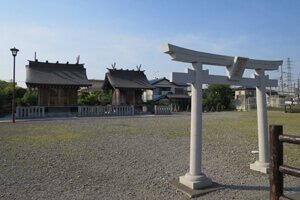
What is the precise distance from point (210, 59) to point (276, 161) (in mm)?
3164

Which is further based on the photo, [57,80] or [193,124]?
[57,80]

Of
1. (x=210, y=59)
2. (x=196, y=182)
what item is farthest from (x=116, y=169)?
(x=210, y=59)

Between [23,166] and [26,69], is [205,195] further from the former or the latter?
[26,69]

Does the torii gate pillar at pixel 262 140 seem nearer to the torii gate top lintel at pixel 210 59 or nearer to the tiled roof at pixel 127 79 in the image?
the torii gate top lintel at pixel 210 59

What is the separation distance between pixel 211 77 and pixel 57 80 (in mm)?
23269

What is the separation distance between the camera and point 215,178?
5.89m

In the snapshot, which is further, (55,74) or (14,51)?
(55,74)

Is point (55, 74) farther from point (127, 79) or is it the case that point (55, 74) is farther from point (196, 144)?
point (196, 144)

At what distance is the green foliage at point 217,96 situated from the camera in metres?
43.4

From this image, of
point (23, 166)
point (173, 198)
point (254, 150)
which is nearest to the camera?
point (173, 198)

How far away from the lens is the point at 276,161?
9.35ft

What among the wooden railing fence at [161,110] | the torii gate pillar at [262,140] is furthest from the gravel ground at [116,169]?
the wooden railing fence at [161,110]

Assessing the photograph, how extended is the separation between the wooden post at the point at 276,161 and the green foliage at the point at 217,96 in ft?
132

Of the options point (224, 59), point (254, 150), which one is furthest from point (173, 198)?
point (254, 150)
